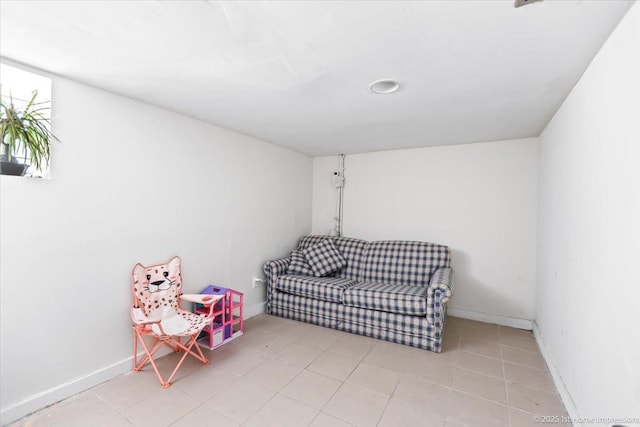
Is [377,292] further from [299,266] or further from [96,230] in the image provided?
[96,230]

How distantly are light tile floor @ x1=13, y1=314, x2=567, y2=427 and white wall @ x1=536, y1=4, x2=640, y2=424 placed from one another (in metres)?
0.39

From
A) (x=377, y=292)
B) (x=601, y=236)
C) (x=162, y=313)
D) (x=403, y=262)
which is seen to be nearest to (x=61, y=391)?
(x=162, y=313)

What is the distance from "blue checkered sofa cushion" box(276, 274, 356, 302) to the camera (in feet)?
10.7

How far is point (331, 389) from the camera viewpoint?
7.04ft

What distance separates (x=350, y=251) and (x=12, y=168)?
A: 333 cm

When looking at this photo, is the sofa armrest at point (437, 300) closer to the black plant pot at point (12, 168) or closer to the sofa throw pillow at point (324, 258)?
the sofa throw pillow at point (324, 258)

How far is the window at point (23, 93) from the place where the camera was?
5.66 feet

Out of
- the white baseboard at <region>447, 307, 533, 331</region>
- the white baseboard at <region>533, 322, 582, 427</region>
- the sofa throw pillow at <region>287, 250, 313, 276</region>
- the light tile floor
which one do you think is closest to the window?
the light tile floor

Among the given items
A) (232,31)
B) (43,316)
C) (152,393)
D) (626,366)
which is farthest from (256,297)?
(626,366)

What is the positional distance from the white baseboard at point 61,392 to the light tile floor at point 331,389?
5 centimetres

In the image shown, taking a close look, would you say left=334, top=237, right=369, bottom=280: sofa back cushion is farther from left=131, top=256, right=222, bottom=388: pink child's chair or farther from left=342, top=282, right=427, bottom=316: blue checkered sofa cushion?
left=131, top=256, right=222, bottom=388: pink child's chair

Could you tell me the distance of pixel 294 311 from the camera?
11.4 ft

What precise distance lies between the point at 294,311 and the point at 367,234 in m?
1.60

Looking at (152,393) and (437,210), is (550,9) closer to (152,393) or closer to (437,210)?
(437,210)
